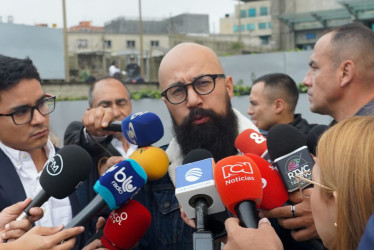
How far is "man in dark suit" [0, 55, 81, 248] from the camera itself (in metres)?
2.12

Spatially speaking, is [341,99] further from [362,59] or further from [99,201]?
[99,201]

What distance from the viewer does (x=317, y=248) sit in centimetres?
161

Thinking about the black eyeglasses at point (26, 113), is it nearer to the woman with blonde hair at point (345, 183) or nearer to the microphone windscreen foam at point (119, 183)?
the microphone windscreen foam at point (119, 183)

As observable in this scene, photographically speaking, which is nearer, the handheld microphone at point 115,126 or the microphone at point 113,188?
the microphone at point 113,188

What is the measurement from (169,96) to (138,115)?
0.28 m

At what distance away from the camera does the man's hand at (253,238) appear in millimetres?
1238

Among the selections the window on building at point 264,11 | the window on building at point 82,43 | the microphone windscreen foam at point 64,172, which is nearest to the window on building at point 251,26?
the window on building at point 264,11

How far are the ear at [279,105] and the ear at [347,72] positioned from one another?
5.67ft

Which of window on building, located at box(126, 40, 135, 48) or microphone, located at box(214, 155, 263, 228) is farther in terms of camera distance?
window on building, located at box(126, 40, 135, 48)

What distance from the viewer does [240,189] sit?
4.48ft

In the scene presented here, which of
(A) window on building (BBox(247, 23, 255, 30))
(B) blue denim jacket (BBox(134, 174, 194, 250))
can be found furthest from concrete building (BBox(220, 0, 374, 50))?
(A) window on building (BBox(247, 23, 255, 30))

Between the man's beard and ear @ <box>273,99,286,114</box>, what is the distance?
89.4 inches

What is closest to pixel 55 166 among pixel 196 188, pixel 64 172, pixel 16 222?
pixel 64 172

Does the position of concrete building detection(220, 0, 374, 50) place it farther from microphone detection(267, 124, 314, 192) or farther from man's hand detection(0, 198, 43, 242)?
man's hand detection(0, 198, 43, 242)
